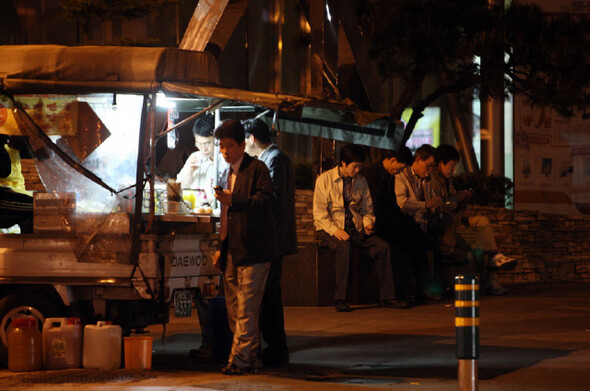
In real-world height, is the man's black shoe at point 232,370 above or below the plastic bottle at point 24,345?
below

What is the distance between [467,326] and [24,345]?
3893mm

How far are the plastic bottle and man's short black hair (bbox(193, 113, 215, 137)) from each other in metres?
3.16

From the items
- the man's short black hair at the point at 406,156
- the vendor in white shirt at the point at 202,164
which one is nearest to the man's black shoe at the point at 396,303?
the man's short black hair at the point at 406,156

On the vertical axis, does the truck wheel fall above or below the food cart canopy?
below

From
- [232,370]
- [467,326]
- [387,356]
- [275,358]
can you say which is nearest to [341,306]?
[387,356]

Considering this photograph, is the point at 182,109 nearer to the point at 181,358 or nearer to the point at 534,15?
the point at 181,358

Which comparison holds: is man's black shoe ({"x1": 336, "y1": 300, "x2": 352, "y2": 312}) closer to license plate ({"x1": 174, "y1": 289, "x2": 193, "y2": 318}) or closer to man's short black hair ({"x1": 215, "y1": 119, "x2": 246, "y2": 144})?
license plate ({"x1": 174, "y1": 289, "x2": 193, "y2": 318})

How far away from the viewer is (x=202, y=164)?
11.2 metres

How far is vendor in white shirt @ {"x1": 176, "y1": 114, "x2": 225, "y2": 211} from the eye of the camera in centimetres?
1113

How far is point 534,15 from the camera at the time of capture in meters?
17.6

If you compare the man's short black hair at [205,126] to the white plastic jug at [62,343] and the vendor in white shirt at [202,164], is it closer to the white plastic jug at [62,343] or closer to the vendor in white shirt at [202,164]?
the vendor in white shirt at [202,164]

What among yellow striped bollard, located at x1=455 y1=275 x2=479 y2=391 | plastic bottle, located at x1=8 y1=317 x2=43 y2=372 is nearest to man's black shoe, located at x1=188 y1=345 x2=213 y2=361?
plastic bottle, located at x1=8 y1=317 x2=43 y2=372

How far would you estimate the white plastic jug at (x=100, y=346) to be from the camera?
888 centimetres

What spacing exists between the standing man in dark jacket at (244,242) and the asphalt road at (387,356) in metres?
0.29
